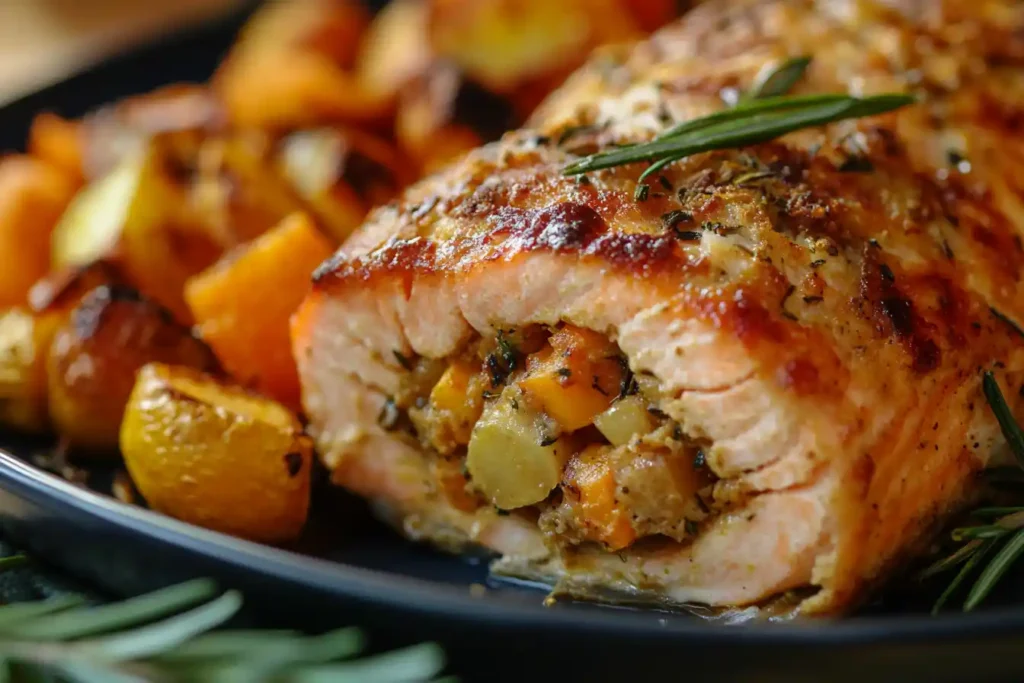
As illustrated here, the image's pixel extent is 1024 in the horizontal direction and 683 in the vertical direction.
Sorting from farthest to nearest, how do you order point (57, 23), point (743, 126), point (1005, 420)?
point (57, 23)
point (743, 126)
point (1005, 420)

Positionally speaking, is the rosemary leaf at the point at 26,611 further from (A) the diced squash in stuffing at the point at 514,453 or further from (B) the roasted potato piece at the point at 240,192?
(B) the roasted potato piece at the point at 240,192

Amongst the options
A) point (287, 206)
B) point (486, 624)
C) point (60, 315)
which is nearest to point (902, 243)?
point (486, 624)

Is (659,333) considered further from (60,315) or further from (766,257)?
(60,315)

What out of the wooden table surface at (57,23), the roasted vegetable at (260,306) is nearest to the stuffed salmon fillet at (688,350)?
the roasted vegetable at (260,306)

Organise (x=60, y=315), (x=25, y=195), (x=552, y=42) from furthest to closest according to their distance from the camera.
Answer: (x=552, y=42) → (x=25, y=195) → (x=60, y=315)

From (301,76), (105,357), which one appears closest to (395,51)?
(301,76)

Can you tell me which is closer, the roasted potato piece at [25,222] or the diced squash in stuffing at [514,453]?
the diced squash in stuffing at [514,453]

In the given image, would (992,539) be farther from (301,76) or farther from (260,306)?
(301,76)
